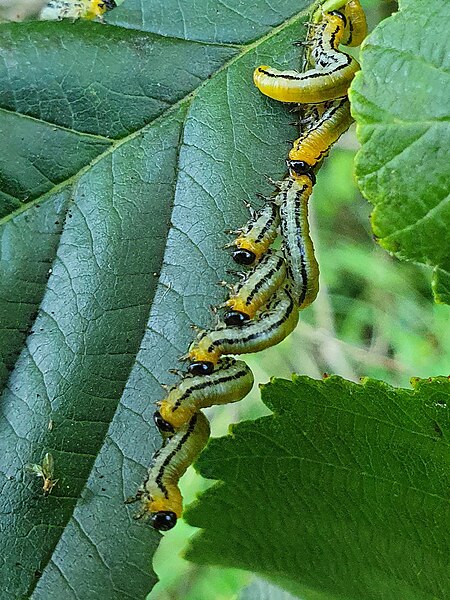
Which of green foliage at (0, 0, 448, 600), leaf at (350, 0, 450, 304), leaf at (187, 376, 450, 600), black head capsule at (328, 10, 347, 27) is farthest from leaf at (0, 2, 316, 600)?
leaf at (350, 0, 450, 304)

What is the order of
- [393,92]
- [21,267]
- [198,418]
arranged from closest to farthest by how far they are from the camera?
[393,92], [21,267], [198,418]

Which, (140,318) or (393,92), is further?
(140,318)

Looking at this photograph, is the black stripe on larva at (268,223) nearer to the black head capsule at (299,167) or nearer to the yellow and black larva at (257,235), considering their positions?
the yellow and black larva at (257,235)

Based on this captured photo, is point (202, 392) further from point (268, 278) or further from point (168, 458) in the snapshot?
point (268, 278)

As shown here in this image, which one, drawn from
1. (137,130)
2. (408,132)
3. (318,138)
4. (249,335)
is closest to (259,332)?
(249,335)

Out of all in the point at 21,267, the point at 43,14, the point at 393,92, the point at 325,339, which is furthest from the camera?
the point at 325,339

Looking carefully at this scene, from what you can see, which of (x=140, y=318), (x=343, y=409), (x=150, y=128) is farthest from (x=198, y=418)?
(x=150, y=128)

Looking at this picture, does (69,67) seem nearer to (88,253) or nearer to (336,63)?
(88,253)
